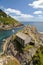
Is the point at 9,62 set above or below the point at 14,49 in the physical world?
above

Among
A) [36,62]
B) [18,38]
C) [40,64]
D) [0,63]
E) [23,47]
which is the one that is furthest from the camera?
[18,38]

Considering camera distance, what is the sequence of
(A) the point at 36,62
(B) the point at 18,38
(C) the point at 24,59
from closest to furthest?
(A) the point at 36,62 → (C) the point at 24,59 → (B) the point at 18,38

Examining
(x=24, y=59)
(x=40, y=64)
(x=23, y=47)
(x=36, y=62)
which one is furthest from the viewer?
(x=23, y=47)

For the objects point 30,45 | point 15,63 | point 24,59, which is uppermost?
point 15,63

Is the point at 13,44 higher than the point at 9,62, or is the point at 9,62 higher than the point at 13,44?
the point at 9,62

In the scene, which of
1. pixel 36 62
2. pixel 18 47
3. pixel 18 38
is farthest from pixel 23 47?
pixel 36 62

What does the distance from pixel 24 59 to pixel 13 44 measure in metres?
7.63

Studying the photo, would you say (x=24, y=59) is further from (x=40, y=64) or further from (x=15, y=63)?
(x=15, y=63)

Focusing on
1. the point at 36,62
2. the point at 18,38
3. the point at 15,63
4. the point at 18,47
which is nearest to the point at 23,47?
the point at 18,47

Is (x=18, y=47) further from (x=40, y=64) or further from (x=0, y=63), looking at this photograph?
(x=0, y=63)

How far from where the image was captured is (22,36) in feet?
149

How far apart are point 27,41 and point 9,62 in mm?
30545

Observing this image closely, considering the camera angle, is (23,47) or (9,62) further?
(23,47)

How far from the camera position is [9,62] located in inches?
467
